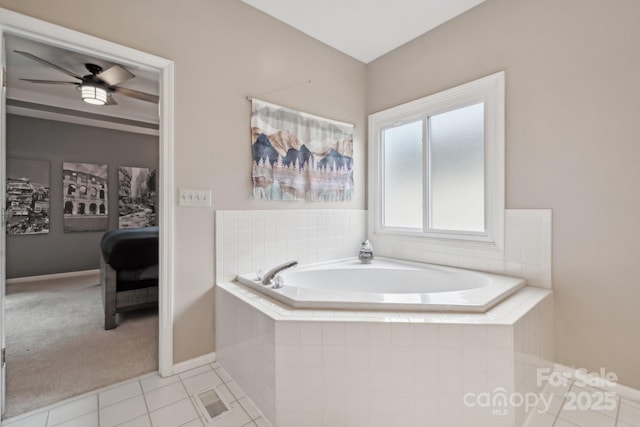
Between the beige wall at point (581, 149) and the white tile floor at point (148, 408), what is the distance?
77.2 inches

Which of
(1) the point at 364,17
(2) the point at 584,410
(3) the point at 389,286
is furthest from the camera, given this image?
(3) the point at 389,286

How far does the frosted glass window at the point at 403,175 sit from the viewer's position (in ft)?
8.59

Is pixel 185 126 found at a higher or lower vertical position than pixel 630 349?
higher

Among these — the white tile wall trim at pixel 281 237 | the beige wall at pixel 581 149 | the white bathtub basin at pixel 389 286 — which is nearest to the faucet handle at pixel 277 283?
the white bathtub basin at pixel 389 286

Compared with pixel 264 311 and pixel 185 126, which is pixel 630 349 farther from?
pixel 185 126

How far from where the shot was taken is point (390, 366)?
4.08ft

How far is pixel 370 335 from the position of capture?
1.26m

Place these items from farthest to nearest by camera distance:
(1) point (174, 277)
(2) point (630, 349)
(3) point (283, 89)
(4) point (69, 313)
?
(4) point (69, 313)
(3) point (283, 89)
(1) point (174, 277)
(2) point (630, 349)

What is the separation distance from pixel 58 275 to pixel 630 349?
629 centimetres

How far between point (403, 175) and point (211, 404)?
7.67 ft

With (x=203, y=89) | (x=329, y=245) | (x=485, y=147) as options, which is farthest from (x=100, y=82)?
(x=485, y=147)

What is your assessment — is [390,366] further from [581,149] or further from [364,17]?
[364,17]

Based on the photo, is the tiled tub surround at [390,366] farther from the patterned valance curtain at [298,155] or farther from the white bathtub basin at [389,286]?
the patterned valance curtain at [298,155]

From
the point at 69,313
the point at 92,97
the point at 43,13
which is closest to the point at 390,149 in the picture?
the point at 43,13
